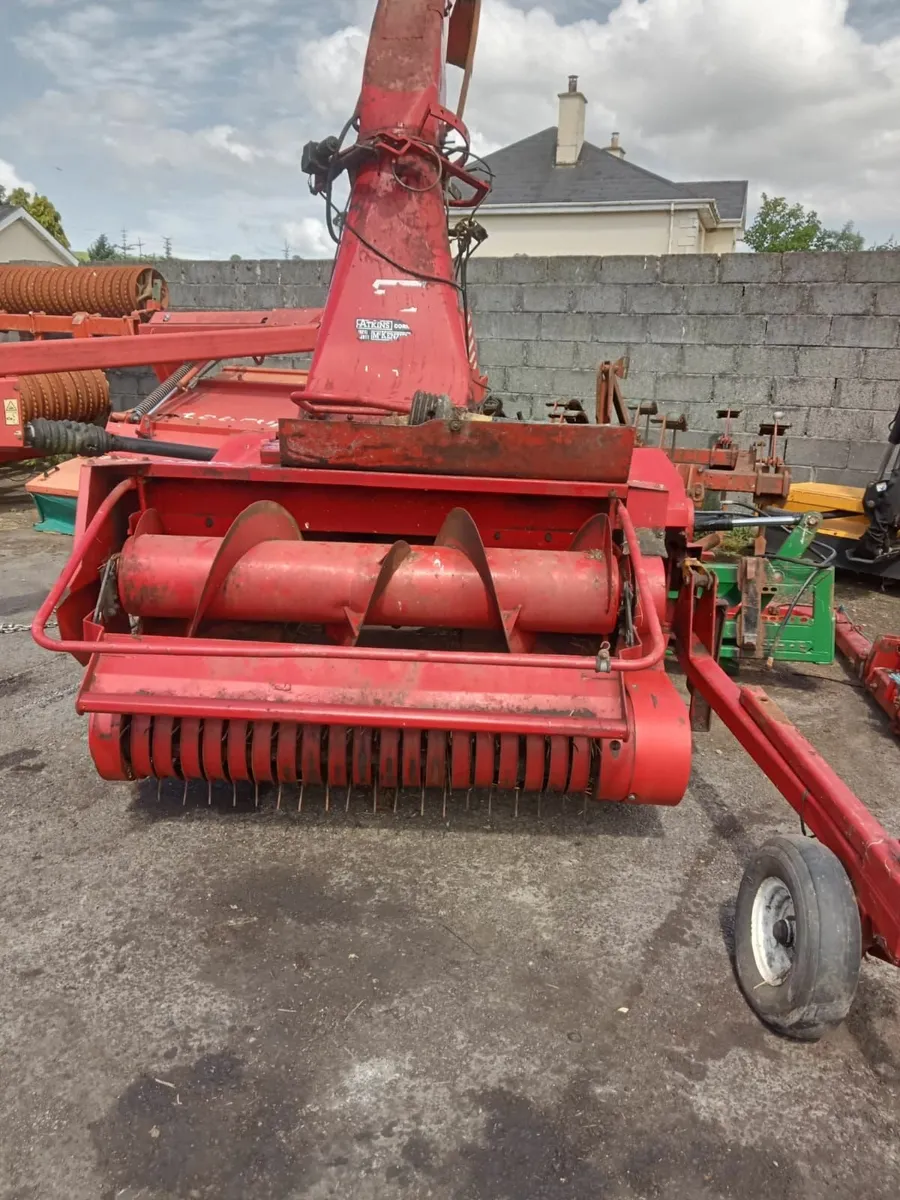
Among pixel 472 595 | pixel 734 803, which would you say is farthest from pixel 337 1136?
pixel 734 803

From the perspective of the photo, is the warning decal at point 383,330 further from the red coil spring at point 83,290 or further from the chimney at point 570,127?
the chimney at point 570,127

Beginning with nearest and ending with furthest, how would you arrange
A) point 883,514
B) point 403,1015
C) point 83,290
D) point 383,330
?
1. point 403,1015
2. point 383,330
3. point 883,514
4. point 83,290

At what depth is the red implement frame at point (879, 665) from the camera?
12.5 ft

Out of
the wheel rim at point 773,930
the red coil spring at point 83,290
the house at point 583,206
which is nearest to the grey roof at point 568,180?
the house at point 583,206

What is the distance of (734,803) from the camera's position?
3.25 m

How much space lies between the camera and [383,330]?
12.0 feet

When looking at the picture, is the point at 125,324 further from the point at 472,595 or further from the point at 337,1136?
the point at 337,1136

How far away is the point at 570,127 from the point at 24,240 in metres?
14.8

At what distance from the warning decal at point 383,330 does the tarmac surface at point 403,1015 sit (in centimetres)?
200

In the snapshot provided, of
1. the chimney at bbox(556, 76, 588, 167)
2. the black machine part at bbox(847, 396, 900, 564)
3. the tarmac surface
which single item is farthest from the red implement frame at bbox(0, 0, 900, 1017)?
the chimney at bbox(556, 76, 588, 167)

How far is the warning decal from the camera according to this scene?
12.0 feet

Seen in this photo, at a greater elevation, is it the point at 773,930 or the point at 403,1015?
the point at 773,930

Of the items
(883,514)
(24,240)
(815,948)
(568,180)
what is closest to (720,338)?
(883,514)

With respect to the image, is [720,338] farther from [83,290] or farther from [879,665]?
[83,290]
